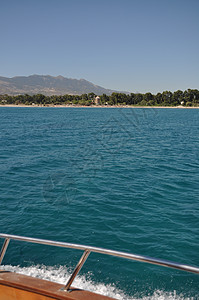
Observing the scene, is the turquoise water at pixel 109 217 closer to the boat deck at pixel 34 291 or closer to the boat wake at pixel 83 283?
the boat wake at pixel 83 283

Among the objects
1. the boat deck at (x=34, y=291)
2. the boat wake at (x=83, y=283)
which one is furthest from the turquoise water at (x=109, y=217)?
the boat deck at (x=34, y=291)

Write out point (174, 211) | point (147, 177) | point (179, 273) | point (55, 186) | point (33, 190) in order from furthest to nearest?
point (147, 177) → point (55, 186) → point (33, 190) → point (174, 211) → point (179, 273)

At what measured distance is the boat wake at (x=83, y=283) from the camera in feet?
24.1

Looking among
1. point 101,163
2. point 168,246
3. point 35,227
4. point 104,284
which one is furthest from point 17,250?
point 101,163

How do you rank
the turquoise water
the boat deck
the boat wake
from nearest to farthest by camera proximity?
the boat deck → the boat wake → the turquoise water

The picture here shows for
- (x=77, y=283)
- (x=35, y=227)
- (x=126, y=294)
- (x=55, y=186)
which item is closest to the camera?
(x=126, y=294)

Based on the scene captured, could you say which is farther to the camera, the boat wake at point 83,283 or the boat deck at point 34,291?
the boat wake at point 83,283

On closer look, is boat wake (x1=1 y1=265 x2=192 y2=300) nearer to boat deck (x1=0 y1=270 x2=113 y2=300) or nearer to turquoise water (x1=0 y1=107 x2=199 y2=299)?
turquoise water (x1=0 y1=107 x2=199 y2=299)

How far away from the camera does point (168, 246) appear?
32.9 ft

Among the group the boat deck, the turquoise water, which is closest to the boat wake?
the turquoise water

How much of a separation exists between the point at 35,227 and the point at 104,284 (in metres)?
4.89

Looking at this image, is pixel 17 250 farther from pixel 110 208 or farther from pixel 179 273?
pixel 179 273

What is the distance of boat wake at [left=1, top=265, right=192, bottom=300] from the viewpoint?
24.1 feet

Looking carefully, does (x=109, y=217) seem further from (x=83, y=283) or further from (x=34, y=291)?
(x=34, y=291)
